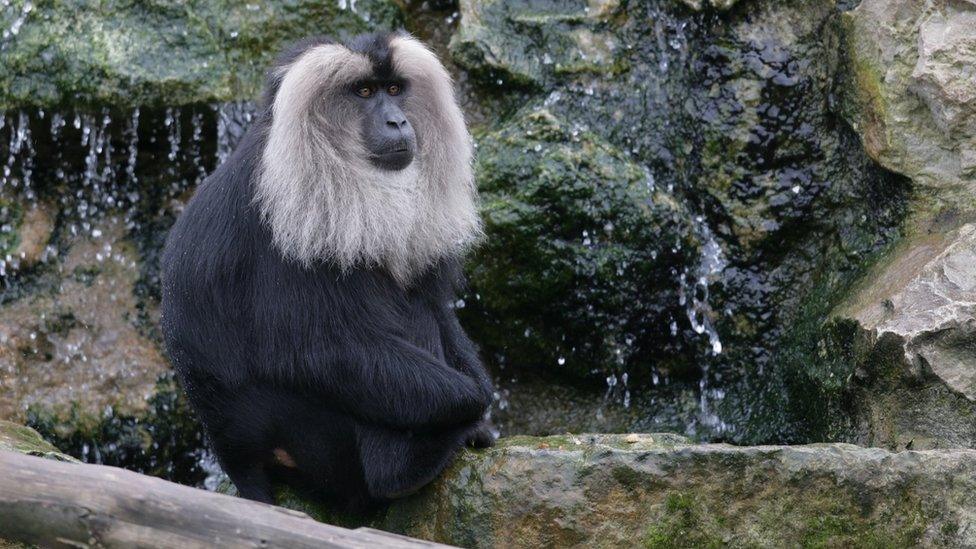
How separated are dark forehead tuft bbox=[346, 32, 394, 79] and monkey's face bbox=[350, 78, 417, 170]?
44mm

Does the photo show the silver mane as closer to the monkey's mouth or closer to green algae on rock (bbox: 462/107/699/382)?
the monkey's mouth

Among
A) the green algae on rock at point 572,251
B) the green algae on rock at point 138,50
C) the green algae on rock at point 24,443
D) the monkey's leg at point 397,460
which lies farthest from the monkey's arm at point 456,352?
the green algae on rock at point 138,50

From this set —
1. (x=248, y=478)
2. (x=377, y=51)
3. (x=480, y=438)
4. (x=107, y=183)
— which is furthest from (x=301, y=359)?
(x=107, y=183)

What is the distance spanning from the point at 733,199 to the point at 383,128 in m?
2.98

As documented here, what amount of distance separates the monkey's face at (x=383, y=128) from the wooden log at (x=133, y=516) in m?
1.67

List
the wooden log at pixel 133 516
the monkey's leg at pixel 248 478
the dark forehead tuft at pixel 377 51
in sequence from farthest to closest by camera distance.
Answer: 1. the monkey's leg at pixel 248 478
2. the dark forehead tuft at pixel 377 51
3. the wooden log at pixel 133 516

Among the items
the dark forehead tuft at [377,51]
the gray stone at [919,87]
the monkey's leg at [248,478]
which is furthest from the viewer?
the gray stone at [919,87]

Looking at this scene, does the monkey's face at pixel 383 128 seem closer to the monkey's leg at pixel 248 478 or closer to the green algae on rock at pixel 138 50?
the monkey's leg at pixel 248 478

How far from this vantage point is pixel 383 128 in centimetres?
470

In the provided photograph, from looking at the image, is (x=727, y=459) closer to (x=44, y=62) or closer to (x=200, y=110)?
(x=200, y=110)

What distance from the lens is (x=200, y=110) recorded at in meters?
7.30

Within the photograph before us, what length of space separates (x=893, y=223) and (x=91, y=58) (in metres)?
4.47

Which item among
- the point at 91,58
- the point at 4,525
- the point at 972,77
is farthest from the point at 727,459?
the point at 91,58

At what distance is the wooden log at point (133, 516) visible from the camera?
10.8 feet
